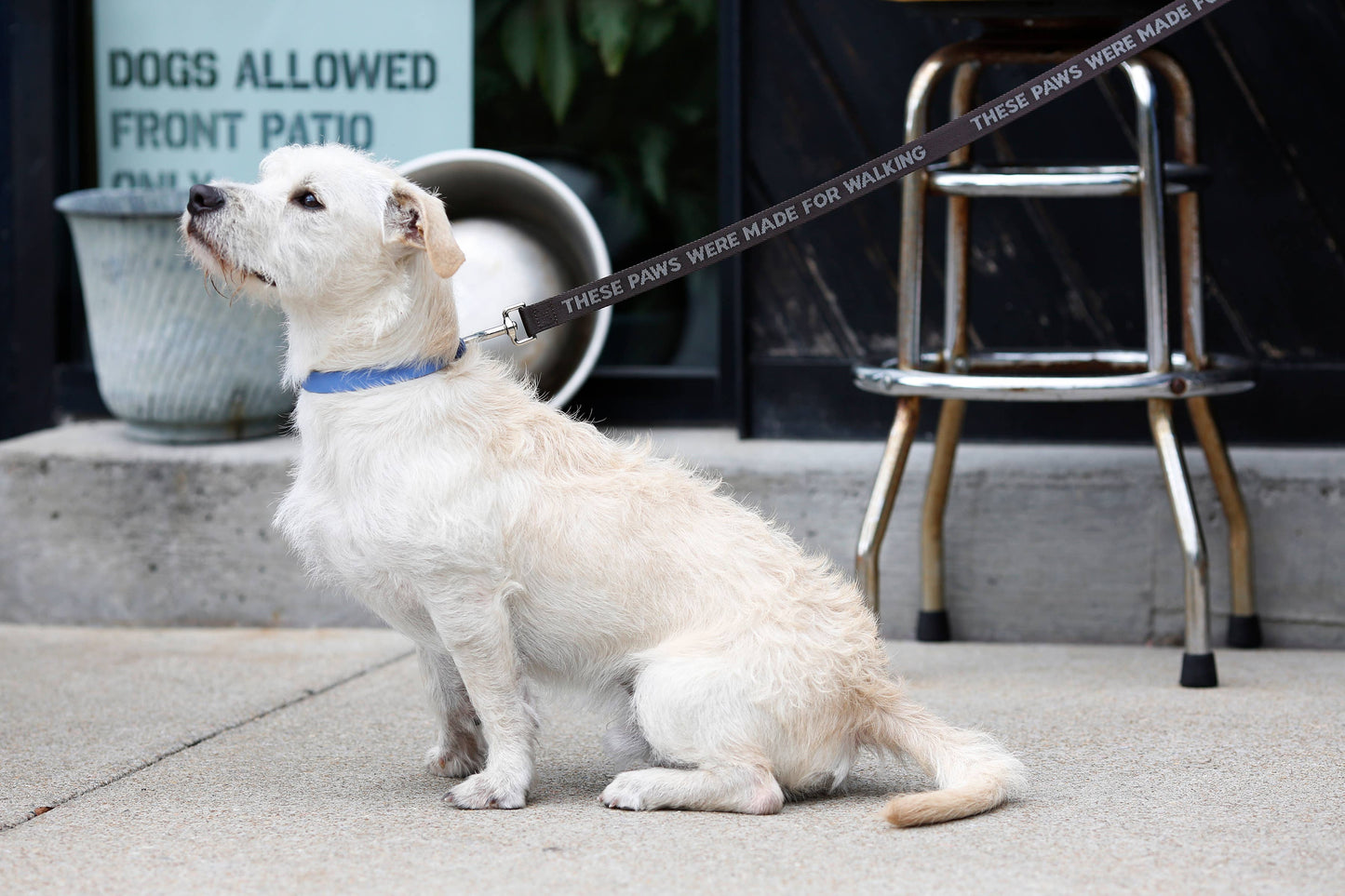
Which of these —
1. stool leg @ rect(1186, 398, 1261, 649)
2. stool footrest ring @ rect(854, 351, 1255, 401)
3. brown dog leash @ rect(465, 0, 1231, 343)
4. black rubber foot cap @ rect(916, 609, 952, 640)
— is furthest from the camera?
black rubber foot cap @ rect(916, 609, 952, 640)

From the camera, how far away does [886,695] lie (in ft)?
9.00

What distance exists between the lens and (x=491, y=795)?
A: 2705 millimetres

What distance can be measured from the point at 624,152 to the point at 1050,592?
2034 millimetres

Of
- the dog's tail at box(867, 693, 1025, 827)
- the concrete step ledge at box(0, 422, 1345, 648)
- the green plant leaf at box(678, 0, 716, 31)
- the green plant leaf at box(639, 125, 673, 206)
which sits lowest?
the dog's tail at box(867, 693, 1025, 827)

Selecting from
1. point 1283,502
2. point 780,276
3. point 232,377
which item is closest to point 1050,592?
point 1283,502

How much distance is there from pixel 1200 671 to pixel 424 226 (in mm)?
2150

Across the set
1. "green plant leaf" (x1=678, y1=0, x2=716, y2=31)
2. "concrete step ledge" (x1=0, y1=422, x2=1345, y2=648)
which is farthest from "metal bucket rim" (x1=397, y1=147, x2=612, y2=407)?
"green plant leaf" (x1=678, y1=0, x2=716, y2=31)

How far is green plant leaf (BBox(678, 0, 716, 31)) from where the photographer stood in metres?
4.81

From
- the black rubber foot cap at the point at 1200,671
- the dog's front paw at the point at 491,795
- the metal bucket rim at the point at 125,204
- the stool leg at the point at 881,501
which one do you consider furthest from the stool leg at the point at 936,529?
the metal bucket rim at the point at 125,204

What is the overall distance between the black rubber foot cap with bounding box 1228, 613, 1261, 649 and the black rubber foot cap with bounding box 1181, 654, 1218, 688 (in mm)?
496

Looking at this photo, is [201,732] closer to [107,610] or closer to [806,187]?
[107,610]

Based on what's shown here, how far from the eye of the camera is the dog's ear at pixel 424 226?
8.46 feet

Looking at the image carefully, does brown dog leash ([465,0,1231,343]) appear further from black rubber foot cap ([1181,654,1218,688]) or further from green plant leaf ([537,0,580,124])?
green plant leaf ([537,0,580,124])

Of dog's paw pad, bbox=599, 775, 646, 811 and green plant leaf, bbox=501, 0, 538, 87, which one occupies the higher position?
green plant leaf, bbox=501, 0, 538, 87
